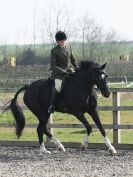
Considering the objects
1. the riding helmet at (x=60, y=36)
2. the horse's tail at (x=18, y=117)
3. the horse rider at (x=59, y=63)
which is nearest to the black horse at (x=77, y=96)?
the horse rider at (x=59, y=63)

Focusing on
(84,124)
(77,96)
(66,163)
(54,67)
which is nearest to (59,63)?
(54,67)

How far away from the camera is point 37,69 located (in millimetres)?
50312

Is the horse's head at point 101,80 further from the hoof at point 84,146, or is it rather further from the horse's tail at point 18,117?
the horse's tail at point 18,117

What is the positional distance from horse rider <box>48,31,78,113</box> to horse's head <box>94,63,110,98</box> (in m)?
0.77

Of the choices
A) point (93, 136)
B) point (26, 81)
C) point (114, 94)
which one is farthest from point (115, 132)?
point (26, 81)

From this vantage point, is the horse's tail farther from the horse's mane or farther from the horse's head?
the horse's head

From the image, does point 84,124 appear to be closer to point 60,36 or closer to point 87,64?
point 87,64

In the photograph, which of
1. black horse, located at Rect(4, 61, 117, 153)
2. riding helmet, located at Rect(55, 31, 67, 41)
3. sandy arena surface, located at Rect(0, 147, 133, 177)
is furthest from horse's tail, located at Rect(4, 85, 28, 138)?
riding helmet, located at Rect(55, 31, 67, 41)

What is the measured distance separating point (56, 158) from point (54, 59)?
87.4 inches

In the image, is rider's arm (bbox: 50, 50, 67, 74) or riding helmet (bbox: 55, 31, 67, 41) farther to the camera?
riding helmet (bbox: 55, 31, 67, 41)

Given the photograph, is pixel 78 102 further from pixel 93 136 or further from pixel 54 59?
pixel 93 136

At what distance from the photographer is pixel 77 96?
33.9 feet

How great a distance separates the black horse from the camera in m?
10.1

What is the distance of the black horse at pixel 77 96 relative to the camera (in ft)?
33.1
